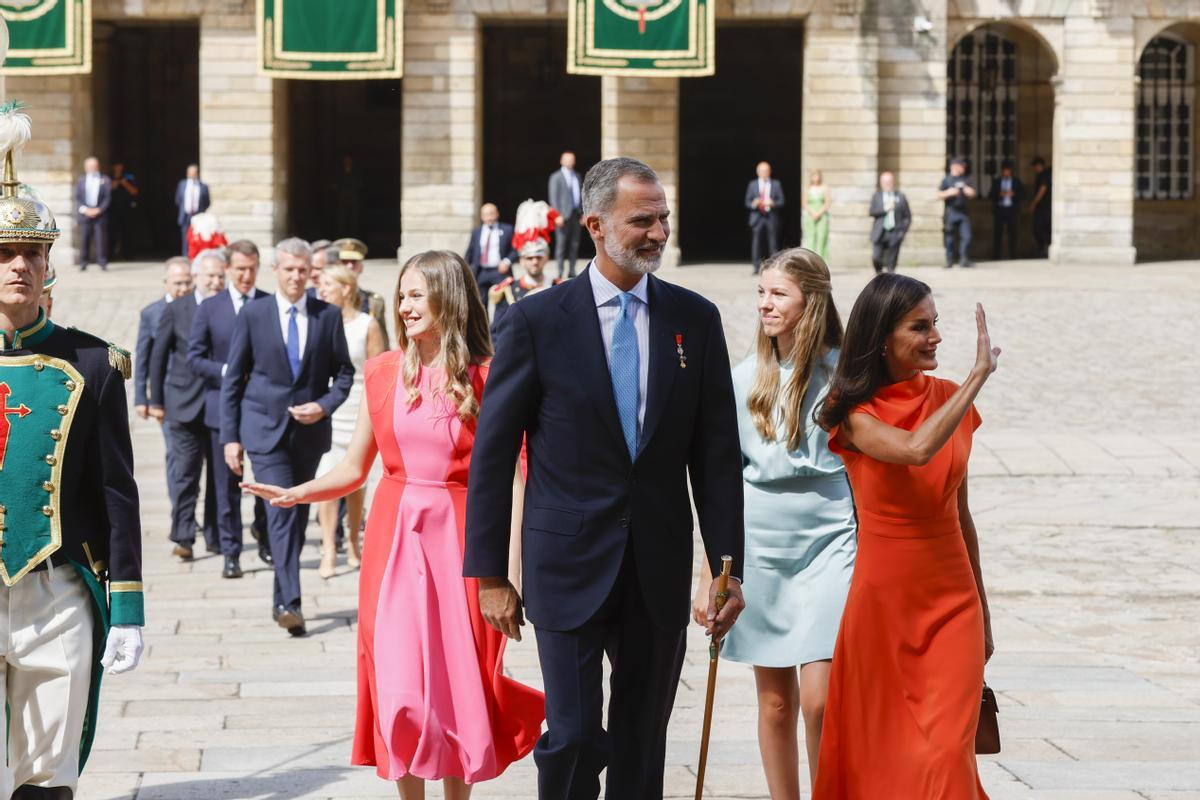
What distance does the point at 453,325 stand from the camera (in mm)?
6191

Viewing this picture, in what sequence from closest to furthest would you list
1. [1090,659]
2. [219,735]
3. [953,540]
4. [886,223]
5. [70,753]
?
[70,753], [953,540], [219,735], [1090,659], [886,223]

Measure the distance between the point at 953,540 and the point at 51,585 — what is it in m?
2.36

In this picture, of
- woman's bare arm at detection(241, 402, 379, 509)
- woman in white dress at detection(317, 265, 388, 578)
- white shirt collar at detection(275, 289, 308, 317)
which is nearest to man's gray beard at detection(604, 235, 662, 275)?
woman's bare arm at detection(241, 402, 379, 509)

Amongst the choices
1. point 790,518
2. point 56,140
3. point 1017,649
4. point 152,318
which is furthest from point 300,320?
point 56,140

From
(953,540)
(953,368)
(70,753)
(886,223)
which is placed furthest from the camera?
(886,223)

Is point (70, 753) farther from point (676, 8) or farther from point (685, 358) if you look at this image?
point (676, 8)

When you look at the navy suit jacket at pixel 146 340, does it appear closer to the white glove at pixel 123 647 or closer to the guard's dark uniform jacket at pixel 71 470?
the guard's dark uniform jacket at pixel 71 470

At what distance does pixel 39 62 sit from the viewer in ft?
98.6

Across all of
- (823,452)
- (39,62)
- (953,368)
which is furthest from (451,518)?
(39,62)

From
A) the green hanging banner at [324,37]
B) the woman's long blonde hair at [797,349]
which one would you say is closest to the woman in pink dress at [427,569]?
the woman's long blonde hair at [797,349]

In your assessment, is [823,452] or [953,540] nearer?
[953,540]

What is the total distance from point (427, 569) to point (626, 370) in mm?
1327

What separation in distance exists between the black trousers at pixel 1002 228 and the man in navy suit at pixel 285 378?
2579 centimetres

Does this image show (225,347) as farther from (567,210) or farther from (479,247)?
(567,210)
